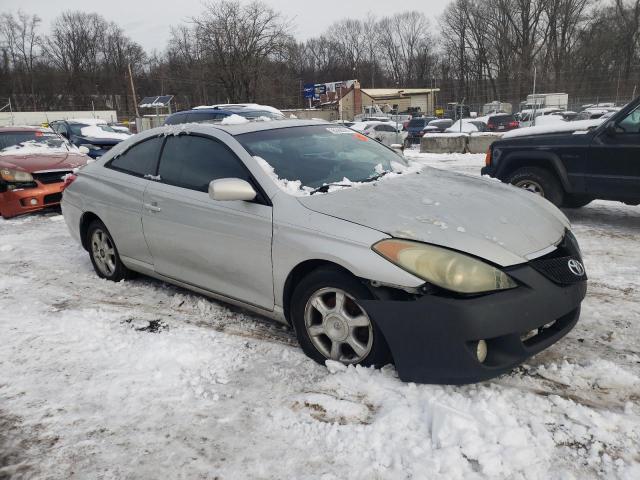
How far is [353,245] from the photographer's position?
106 inches

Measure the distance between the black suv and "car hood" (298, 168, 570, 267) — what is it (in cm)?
296

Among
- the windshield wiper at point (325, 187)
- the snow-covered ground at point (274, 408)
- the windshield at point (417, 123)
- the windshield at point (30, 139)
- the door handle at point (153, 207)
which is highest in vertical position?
the windshield at point (30, 139)

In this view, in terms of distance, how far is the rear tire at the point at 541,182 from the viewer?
20.8ft

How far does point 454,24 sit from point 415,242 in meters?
72.2

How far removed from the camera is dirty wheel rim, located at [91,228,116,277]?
4.72m

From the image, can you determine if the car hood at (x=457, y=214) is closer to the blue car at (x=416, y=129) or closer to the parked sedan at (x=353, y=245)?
the parked sedan at (x=353, y=245)

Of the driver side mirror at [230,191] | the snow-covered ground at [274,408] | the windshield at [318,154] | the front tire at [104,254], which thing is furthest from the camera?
the front tire at [104,254]

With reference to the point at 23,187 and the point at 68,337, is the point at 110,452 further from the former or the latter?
the point at 23,187

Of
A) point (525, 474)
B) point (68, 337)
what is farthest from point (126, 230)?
point (525, 474)

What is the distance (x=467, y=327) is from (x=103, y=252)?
3.75 m

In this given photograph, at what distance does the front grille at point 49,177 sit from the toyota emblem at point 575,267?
312 inches

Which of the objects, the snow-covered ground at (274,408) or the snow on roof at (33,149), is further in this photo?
the snow on roof at (33,149)

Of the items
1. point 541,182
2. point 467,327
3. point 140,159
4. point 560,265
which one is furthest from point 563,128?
point 140,159

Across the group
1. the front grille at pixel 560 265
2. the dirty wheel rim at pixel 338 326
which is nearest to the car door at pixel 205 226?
the dirty wheel rim at pixel 338 326
